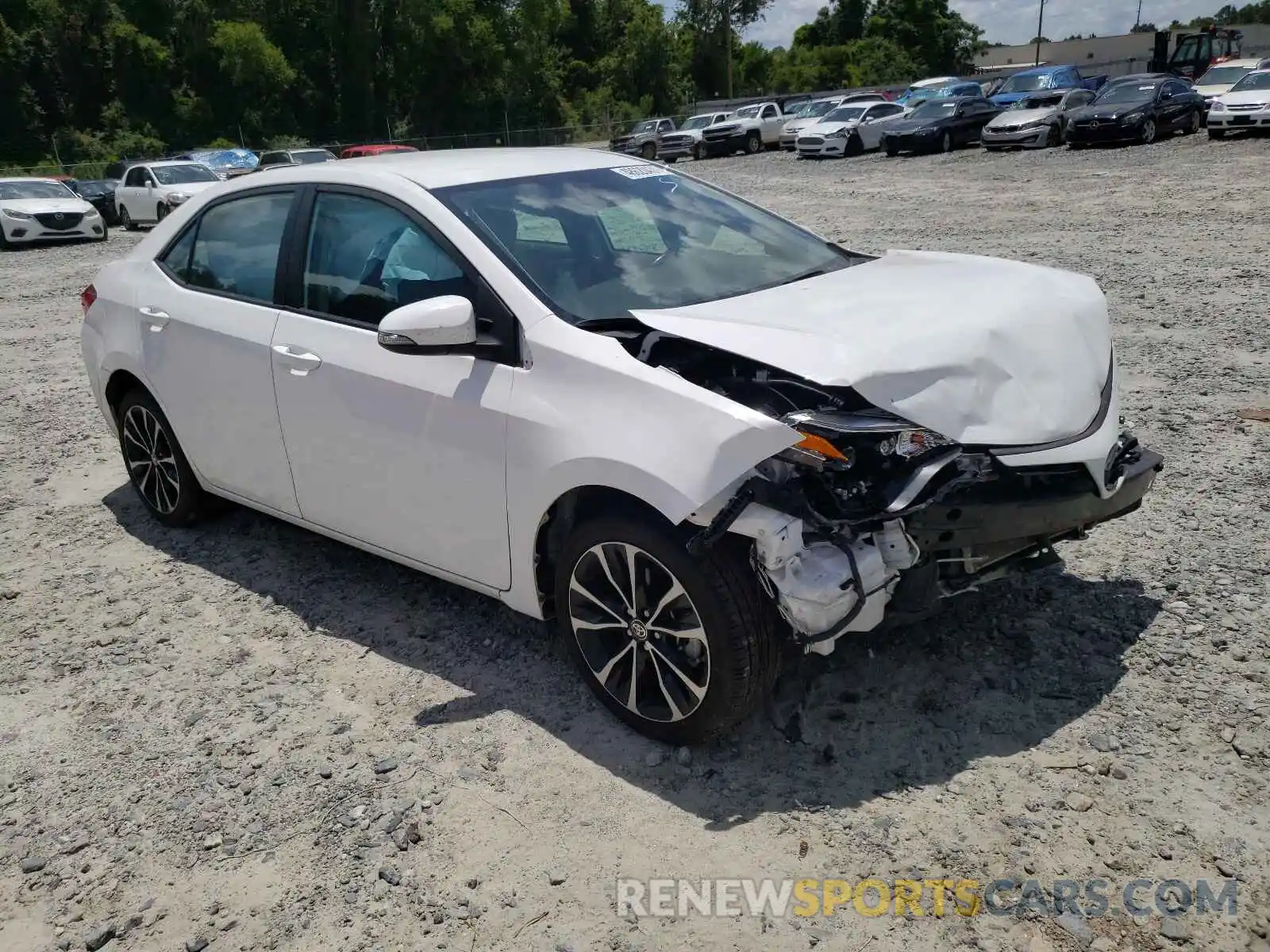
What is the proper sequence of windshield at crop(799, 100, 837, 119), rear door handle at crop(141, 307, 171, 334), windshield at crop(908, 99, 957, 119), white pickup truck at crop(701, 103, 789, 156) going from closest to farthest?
rear door handle at crop(141, 307, 171, 334) → windshield at crop(908, 99, 957, 119) → white pickup truck at crop(701, 103, 789, 156) → windshield at crop(799, 100, 837, 119)

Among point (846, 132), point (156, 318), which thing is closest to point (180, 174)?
point (846, 132)

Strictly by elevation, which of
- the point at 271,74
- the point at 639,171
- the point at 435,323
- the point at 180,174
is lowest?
the point at 180,174

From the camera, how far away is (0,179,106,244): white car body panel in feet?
66.2

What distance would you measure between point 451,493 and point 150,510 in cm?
266

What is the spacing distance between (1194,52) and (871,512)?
4276 cm

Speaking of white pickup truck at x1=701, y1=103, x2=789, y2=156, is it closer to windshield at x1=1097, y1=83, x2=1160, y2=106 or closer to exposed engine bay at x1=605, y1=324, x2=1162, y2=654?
windshield at x1=1097, y1=83, x2=1160, y2=106

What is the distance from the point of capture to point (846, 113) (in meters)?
29.0

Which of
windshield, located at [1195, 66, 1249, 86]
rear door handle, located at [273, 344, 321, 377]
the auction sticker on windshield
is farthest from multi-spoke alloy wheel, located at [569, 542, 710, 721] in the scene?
windshield, located at [1195, 66, 1249, 86]

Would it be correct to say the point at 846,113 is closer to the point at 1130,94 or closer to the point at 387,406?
the point at 1130,94

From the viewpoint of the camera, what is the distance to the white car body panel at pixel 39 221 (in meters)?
20.2

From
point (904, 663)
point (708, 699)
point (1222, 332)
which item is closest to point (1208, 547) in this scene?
point (904, 663)

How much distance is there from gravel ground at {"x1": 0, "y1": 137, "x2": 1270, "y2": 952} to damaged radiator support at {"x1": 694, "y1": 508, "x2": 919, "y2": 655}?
0.56m

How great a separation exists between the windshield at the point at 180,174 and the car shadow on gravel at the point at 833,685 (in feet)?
67.9

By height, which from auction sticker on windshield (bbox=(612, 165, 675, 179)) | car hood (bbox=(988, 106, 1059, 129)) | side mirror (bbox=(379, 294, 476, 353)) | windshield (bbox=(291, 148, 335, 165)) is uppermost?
auction sticker on windshield (bbox=(612, 165, 675, 179))
